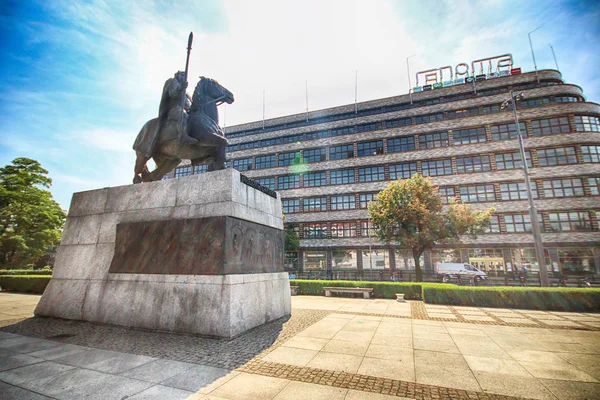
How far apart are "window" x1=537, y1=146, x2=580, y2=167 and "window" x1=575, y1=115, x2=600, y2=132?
262cm

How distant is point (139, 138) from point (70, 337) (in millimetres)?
5591

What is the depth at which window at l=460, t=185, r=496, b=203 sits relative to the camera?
32.8 m

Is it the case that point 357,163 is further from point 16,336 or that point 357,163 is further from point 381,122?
point 16,336

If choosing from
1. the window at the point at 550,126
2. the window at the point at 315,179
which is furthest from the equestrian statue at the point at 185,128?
the window at the point at 550,126

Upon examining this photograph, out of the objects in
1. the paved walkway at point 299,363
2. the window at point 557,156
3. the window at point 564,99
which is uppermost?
the window at point 564,99

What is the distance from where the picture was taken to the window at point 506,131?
1314 inches

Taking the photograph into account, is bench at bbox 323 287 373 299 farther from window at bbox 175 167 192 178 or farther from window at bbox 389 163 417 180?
window at bbox 175 167 192 178

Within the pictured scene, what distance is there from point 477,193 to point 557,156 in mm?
9432

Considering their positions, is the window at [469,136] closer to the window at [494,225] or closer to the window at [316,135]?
the window at [494,225]

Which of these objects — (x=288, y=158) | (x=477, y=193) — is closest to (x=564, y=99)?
(x=477, y=193)

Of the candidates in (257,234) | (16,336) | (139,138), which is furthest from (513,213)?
(16,336)

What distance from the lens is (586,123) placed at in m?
31.5

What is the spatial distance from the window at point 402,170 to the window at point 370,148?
325 centimetres

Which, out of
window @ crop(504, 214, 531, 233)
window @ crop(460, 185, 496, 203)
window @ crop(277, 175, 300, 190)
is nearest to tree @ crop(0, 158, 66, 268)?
window @ crop(277, 175, 300, 190)
